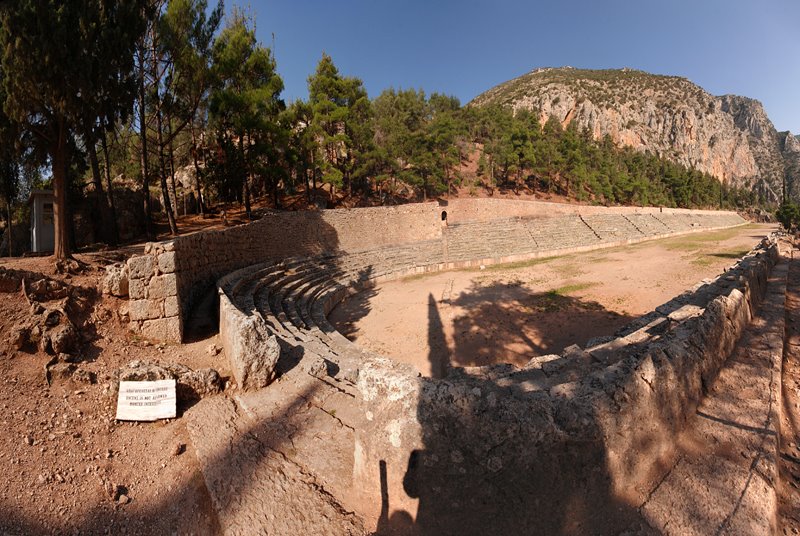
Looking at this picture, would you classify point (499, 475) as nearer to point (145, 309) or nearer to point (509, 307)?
point (145, 309)

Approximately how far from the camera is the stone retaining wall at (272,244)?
5984 millimetres

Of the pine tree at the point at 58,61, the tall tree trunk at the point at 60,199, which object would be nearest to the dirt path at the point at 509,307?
the tall tree trunk at the point at 60,199

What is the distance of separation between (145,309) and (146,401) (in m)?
2.43

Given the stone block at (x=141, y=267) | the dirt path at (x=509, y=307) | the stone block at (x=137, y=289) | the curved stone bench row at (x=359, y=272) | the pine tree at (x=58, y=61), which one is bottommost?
the dirt path at (x=509, y=307)

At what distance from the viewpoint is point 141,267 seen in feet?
19.4

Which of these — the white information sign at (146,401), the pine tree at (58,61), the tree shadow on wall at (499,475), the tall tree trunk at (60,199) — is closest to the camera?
the tree shadow on wall at (499,475)

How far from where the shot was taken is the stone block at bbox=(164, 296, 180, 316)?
6.02 meters

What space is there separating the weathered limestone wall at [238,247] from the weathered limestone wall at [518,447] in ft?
17.1

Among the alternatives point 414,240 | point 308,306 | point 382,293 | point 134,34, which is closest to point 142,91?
point 134,34

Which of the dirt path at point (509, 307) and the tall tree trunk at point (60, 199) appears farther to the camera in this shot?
the dirt path at point (509, 307)

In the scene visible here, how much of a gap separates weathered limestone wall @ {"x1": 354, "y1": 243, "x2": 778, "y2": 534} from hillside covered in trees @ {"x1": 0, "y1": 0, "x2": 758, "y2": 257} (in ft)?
31.9

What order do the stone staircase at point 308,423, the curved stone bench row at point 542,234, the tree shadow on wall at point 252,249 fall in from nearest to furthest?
the stone staircase at point 308,423, the tree shadow on wall at point 252,249, the curved stone bench row at point 542,234

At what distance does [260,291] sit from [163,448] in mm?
7497

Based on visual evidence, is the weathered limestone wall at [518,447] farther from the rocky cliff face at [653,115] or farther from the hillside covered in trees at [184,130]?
the rocky cliff face at [653,115]
